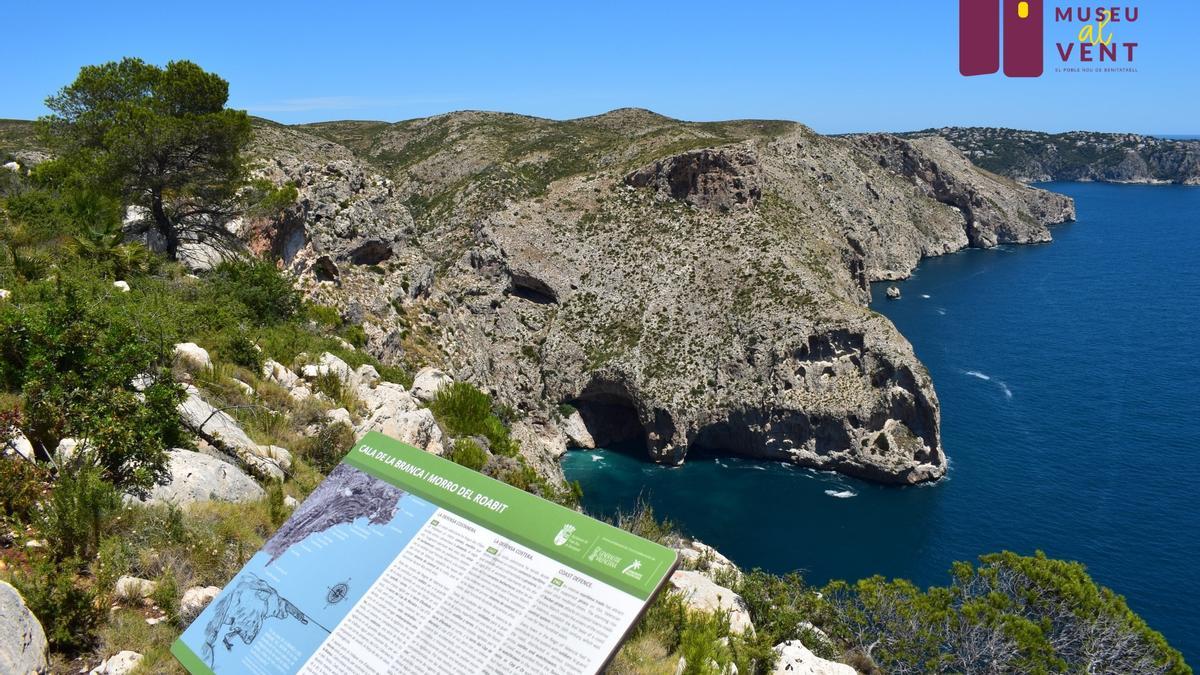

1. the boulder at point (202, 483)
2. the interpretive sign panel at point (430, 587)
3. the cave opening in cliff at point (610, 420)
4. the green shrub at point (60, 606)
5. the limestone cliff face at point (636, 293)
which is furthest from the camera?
the cave opening in cliff at point (610, 420)

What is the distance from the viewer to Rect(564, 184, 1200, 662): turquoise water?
41844 mm

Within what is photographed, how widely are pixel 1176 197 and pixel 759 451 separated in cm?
21231

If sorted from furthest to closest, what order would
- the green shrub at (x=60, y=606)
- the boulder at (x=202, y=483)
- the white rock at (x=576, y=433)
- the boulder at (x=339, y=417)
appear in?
Result: the white rock at (x=576, y=433) < the boulder at (x=339, y=417) < the boulder at (x=202, y=483) < the green shrub at (x=60, y=606)

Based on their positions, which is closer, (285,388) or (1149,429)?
(285,388)

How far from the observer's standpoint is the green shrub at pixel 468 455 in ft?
50.7

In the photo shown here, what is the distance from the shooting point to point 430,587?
6.34 metres

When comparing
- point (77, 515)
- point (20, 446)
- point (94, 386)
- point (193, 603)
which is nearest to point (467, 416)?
point (94, 386)

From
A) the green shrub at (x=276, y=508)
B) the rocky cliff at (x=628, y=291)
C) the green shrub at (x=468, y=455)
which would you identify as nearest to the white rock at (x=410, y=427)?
the green shrub at (x=468, y=455)

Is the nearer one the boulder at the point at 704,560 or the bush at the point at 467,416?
the boulder at the point at 704,560

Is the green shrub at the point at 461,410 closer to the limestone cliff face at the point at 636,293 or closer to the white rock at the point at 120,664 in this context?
the white rock at the point at 120,664

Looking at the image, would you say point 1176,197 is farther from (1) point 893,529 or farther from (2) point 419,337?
(2) point 419,337

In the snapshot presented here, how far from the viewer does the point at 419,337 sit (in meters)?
43.5

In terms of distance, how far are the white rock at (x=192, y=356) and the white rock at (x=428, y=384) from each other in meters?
6.62

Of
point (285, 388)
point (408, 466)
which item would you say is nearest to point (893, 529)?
point (285, 388)
